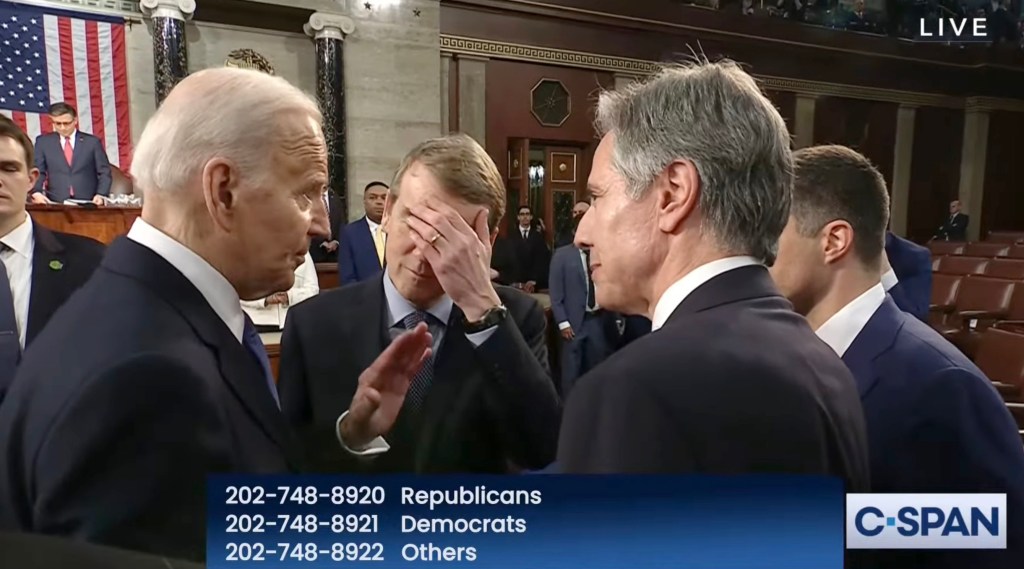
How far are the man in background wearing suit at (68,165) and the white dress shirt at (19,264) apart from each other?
0.10 meters

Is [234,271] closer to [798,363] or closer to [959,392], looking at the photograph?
[798,363]

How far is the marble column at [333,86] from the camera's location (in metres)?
0.86

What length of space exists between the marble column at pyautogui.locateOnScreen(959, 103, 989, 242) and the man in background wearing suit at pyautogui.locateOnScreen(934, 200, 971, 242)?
0.01 meters

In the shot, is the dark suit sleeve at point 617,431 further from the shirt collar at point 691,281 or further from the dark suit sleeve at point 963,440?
the dark suit sleeve at point 963,440

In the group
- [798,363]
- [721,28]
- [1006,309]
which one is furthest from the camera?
[1006,309]

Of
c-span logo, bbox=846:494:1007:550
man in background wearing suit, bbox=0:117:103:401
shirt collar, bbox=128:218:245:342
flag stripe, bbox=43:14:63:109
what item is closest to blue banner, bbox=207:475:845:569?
c-span logo, bbox=846:494:1007:550

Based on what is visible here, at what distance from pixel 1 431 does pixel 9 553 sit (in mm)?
203

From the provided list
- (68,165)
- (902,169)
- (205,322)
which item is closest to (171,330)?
(205,322)

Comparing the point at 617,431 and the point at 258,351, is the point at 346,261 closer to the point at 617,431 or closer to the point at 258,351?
the point at 258,351

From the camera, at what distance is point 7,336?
0.80 meters

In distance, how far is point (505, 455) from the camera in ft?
2.95

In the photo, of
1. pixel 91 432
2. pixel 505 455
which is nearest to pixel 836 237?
pixel 505 455

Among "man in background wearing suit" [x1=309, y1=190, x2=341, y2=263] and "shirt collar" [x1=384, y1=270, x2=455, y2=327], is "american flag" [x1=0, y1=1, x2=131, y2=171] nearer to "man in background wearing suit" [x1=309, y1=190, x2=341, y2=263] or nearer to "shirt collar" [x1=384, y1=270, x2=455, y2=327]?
"man in background wearing suit" [x1=309, y1=190, x2=341, y2=263]

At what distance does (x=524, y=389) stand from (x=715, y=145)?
402 millimetres
